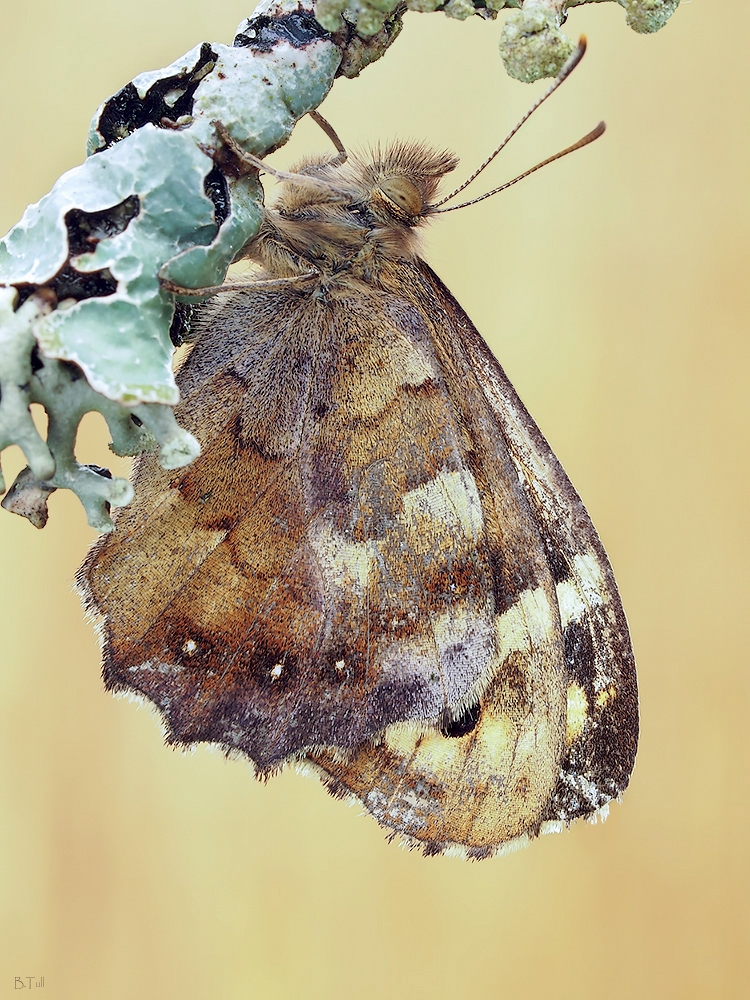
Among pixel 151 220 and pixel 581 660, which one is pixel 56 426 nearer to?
pixel 151 220

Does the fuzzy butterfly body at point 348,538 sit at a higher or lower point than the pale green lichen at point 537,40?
lower

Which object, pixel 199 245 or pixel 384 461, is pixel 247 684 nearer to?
pixel 384 461

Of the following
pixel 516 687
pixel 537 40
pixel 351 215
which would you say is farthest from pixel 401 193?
pixel 516 687

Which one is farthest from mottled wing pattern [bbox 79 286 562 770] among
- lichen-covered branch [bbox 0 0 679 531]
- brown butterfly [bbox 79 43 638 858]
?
lichen-covered branch [bbox 0 0 679 531]

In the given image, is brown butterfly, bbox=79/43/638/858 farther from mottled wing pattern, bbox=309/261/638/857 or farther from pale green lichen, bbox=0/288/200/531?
pale green lichen, bbox=0/288/200/531

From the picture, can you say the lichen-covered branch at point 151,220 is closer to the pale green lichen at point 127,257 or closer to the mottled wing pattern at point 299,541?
the pale green lichen at point 127,257

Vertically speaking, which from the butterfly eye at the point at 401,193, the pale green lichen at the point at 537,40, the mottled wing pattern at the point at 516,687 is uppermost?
the butterfly eye at the point at 401,193

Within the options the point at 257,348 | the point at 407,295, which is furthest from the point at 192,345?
the point at 407,295

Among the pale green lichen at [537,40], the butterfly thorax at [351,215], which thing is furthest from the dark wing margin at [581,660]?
the pale green lichen at [537,40]

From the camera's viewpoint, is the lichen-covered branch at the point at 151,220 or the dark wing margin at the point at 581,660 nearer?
the lichen-covered branch at the point at 151,220
